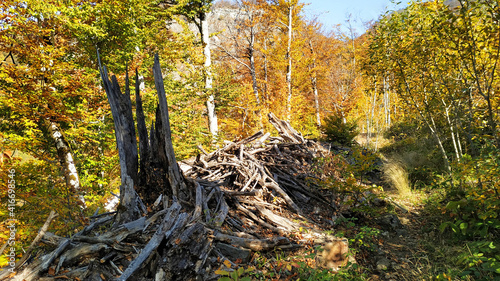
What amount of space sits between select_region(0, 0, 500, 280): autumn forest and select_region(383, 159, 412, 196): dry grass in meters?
0.04

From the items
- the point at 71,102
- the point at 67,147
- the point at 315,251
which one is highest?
the point at 71,102

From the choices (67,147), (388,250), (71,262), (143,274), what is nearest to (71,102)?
(67,147)

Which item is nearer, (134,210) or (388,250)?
(134,210)

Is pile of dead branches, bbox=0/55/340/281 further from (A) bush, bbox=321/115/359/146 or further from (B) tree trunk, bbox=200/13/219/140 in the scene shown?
(A) bush, bbox=321/115/359/146

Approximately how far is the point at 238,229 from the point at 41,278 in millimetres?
2305

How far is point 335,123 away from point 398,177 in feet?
17.0

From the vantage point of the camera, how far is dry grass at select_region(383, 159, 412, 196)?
21.4ft

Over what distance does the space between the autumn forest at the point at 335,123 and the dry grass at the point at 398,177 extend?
0.13 ft

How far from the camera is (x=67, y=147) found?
29.0ft

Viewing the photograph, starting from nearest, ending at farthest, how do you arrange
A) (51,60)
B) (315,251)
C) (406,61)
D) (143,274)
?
(143,274), (315,251), (406,61), (51,60)

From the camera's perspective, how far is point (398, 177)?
271 inches

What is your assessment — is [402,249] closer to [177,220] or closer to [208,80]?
[177,220]

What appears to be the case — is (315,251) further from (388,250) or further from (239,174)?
(239,174)

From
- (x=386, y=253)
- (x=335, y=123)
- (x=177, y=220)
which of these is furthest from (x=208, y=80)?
(x=386, y=253)
